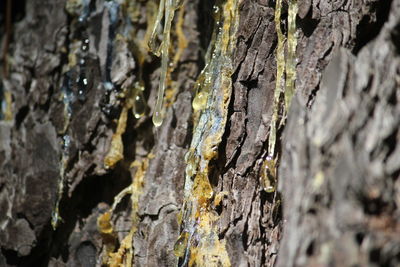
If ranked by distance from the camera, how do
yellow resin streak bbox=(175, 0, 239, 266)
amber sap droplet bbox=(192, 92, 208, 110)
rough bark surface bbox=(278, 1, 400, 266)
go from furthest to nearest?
1. amber sap droplet bbox=(192, 92, 208, 110)
2. yellow resin streak bbox=(175, 0, 239, 266)
3. rough bark surface bbox=(278, 1, 400, 266)

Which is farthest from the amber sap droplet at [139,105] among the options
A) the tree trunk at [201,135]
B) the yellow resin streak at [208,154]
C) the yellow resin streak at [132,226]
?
the yellow resin streak at [208,154]

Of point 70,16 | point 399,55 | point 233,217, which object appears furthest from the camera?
point 70,16

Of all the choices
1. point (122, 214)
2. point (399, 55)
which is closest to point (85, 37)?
point (122, 214)

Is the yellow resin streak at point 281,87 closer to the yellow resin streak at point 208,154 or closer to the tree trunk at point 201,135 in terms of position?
the tree trunk at point 201,135

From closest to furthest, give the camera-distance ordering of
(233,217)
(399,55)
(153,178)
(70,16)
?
1. (399,55)
2. (233,217)
3. (153,178)
4. (70,16)

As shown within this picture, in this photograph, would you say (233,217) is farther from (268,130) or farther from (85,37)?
(85,37)

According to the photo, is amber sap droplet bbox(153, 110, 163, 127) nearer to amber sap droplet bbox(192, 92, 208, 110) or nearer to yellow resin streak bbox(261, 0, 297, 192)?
amber sap droplet bbox(192, 92, 208, 110)

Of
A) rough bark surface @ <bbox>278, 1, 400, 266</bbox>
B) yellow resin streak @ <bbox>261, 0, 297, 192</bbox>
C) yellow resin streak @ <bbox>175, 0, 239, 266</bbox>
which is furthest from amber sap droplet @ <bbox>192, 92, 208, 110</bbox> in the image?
rough bark surface @ <bbox>278, 1, 400, 266</bbox>
